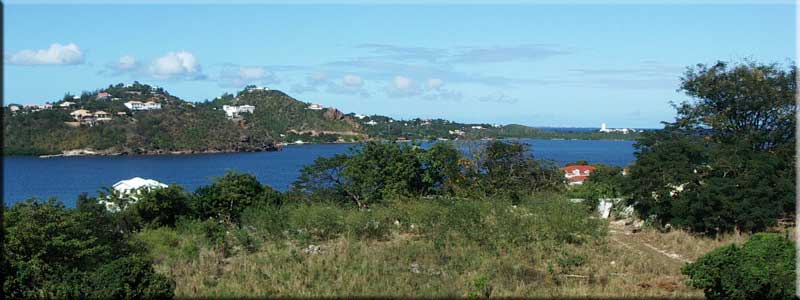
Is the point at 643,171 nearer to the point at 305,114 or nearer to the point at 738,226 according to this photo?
the point at 738,226

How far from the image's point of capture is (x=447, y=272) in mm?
7812

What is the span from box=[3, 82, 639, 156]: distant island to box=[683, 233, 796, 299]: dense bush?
157 feet

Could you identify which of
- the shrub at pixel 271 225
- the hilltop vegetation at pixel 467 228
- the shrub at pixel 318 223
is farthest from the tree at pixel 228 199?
the shrub at pixel 318 223

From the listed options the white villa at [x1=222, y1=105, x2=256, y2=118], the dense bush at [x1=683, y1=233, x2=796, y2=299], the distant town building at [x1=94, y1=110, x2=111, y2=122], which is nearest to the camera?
the dense bush at [x1=683, y1=233, x2=796, y2=299]

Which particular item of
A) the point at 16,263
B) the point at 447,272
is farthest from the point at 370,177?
the point at 16,263

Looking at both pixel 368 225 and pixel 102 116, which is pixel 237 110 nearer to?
pixel 102 116

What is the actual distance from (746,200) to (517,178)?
21.0ft

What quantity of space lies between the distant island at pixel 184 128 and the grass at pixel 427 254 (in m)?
44.1

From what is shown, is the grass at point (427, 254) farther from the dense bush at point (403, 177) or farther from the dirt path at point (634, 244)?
the dense bush at point (403, 177)

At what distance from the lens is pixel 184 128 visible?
81938 mm

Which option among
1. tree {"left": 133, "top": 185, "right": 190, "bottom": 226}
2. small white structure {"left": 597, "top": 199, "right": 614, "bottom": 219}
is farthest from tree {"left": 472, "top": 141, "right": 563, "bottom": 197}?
tree {"left": 133, "top": 185, "right": 190, "bottom": 226}

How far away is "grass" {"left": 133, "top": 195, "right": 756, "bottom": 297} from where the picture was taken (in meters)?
7.01

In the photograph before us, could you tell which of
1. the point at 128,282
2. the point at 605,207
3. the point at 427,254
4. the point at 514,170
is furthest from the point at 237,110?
the point at 128,282

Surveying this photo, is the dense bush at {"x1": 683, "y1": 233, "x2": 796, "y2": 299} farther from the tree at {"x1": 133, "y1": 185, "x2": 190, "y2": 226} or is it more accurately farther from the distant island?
the distant island
